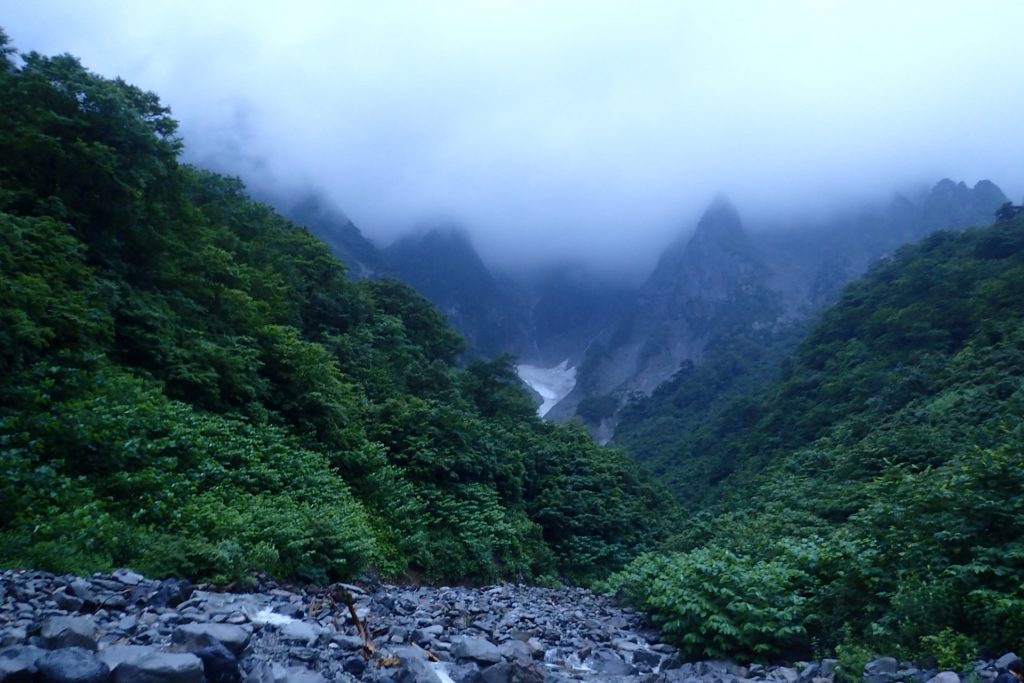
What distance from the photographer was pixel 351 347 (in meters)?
24.0

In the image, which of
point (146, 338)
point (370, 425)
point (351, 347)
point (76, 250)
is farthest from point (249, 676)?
point (351, 347)

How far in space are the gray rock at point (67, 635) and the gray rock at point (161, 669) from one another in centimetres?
58

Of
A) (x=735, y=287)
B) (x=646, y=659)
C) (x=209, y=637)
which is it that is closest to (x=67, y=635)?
(x=209, y=637)

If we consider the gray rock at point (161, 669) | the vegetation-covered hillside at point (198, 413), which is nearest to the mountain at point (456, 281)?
the vegetation-covered hillside at point (198, 413)

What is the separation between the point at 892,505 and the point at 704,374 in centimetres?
6191

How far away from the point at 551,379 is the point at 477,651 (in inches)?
4086

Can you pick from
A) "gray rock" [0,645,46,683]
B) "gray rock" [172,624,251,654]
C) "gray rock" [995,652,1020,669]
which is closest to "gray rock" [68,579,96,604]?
"gray rock" [172,624,251,654]

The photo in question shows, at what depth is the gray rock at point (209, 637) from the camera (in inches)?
196

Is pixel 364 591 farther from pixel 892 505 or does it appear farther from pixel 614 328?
pixel 614 328

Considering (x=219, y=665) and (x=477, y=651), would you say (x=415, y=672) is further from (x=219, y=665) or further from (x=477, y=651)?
(x=219, y=665)

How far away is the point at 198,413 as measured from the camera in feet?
42.1

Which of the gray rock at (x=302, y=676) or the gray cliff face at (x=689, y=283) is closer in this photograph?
the gray rock at (x=302, y=676)

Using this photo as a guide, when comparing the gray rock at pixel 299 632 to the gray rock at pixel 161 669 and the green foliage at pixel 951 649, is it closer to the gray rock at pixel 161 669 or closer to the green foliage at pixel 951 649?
the gray rock at pixel 161 669

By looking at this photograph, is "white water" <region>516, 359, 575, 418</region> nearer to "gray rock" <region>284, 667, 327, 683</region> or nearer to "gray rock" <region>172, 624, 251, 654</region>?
"gray rock" <region>284, 667, 327, 683</region>
